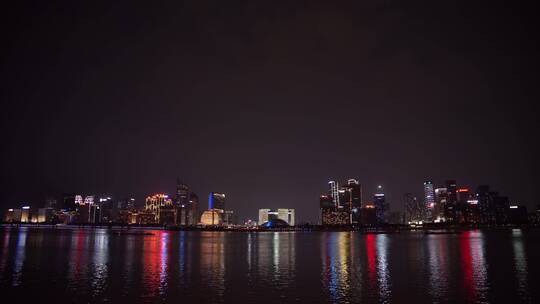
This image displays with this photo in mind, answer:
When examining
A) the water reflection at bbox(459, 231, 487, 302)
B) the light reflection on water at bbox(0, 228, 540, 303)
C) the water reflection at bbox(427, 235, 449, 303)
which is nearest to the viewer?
the light reflection on water at bbox(0, 228, 540, 303)

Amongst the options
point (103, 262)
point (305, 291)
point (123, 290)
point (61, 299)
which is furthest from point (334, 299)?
point (103, 262)

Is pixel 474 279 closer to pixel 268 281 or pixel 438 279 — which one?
pixel 438 279

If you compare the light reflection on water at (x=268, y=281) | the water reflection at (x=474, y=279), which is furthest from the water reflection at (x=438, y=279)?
the water reflection at (x=474, y=279)

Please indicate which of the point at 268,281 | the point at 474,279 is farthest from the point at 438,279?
the point at 268,281

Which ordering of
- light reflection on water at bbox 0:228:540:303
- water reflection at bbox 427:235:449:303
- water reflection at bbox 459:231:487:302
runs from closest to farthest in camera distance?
light reflection on water at bbox 0:228:540:303 < water reflection at bbox 459:231:487:302 < water reflection at bbox 427:235:449:303

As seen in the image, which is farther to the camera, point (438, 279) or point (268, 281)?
point (438, 279)

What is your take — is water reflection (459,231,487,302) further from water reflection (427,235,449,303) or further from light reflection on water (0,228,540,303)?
water reflection (427,235,449,303)

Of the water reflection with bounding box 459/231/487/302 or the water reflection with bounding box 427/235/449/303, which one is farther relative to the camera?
the water reflection with bounding box 427/235/449/303

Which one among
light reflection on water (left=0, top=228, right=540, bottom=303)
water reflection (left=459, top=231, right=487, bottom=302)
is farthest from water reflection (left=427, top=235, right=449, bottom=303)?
water reflection (left=459, top=231, right=487, bottom=302)

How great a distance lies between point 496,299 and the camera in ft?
128

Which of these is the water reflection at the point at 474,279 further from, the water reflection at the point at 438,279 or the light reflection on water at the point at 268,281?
the water reflection at the point at 438,279

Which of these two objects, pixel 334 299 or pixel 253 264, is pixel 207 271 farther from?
pixel 334 299

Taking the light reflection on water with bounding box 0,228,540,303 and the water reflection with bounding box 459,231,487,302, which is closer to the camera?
the light reflection on water with bounding box 0,228,540,303

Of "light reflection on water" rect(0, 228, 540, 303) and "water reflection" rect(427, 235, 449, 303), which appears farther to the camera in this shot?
"water reflection" rect(427, 235, 449, 303)
